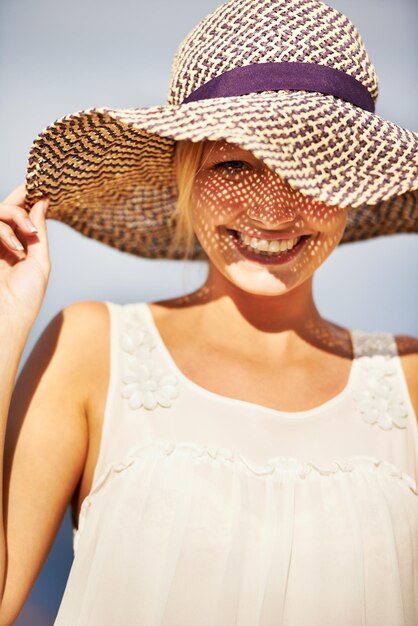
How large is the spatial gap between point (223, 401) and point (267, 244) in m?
0.30

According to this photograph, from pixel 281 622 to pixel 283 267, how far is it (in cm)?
59

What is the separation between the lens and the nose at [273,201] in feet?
4.33

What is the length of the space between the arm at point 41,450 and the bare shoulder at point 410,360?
0.65 metres

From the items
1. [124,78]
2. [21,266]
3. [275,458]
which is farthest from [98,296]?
[275,458]

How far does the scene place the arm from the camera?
128 cm

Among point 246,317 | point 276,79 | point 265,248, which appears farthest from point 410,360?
point 276,79

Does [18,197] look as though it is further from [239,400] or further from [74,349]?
[239,400]

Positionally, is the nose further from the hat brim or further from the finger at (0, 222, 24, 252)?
the finger at (0, 222, 24, 252)

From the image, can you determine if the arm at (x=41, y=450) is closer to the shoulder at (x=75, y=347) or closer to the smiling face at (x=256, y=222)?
the shoulder at (x=75, y=347)

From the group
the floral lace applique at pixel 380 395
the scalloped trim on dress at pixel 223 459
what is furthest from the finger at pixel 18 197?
the floral lace applique at pixel 380 395

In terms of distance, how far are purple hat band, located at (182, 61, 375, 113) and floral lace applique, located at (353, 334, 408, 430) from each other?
0.58 meters

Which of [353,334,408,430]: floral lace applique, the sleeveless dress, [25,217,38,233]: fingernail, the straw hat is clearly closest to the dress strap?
[353,334,408,430]: floral lace applique

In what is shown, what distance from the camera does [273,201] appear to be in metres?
1.32

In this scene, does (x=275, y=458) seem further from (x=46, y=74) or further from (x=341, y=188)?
(x=46, y=74)
